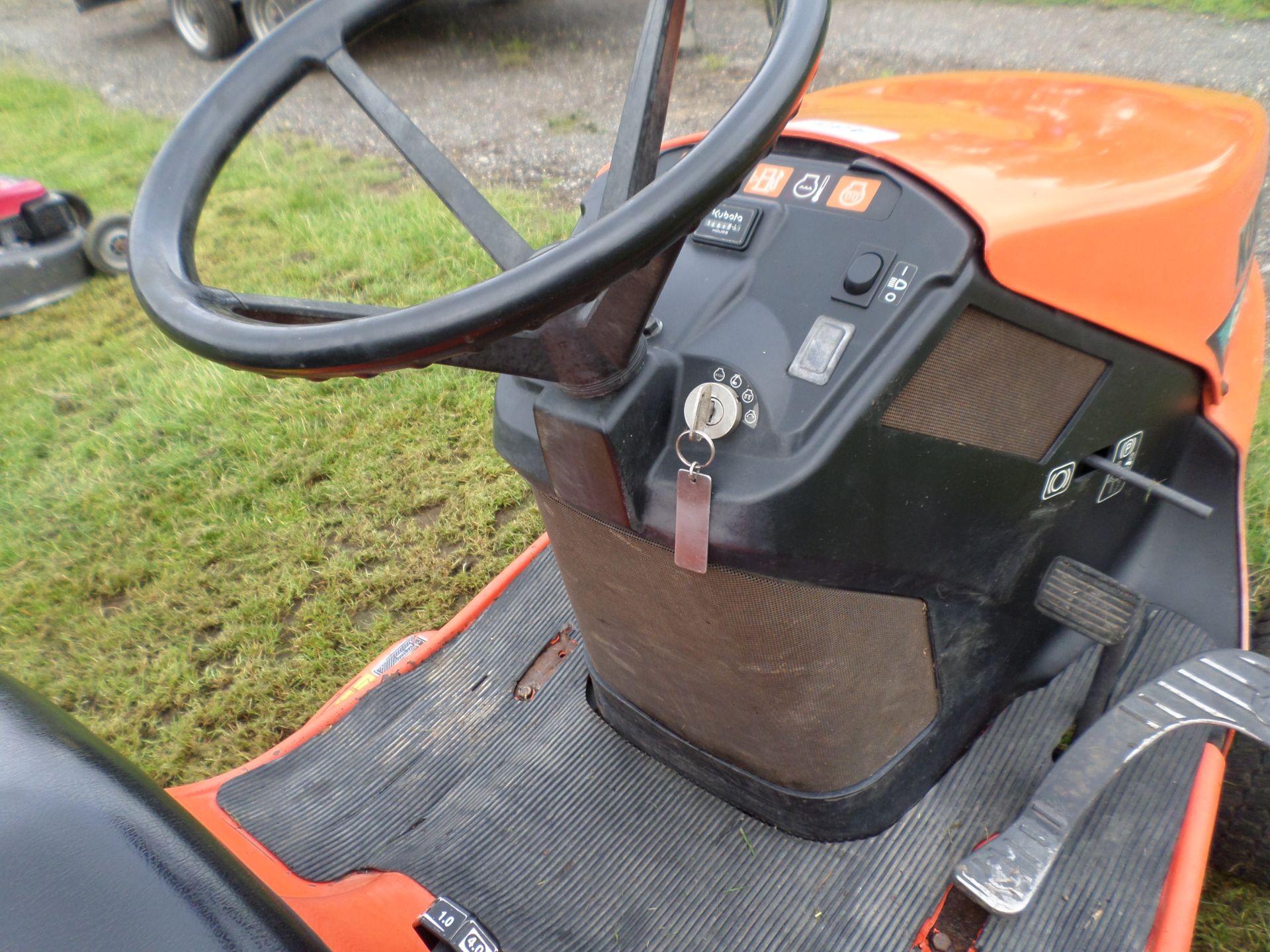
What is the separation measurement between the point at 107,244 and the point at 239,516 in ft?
6.58

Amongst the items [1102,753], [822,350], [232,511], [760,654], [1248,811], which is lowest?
[232,511]

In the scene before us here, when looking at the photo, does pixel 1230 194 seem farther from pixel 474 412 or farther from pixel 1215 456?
pixel 474 412

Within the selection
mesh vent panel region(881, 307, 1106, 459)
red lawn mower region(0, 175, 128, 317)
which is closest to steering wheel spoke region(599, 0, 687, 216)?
mesh vent panel region(881, 307, 1106, 459)

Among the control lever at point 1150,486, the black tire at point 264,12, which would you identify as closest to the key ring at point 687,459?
the control lever at point 1150,486

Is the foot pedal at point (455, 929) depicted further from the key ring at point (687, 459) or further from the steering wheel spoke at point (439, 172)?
the steering wheel spoke at point (439, 172)

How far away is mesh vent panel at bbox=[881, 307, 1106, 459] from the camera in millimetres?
874

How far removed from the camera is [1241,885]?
51.1 inches

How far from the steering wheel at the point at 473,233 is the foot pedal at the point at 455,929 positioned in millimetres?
767

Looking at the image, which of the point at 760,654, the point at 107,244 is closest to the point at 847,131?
the point at 760,654

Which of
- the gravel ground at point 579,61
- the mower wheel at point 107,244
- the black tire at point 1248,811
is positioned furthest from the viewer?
the gravel ground at point 579,61

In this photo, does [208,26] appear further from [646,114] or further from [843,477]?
[843,477]

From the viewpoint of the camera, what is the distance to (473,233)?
77 cm

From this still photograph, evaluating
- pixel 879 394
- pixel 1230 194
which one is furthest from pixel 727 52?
pixel 879 394

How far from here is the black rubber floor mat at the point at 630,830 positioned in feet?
3.59
